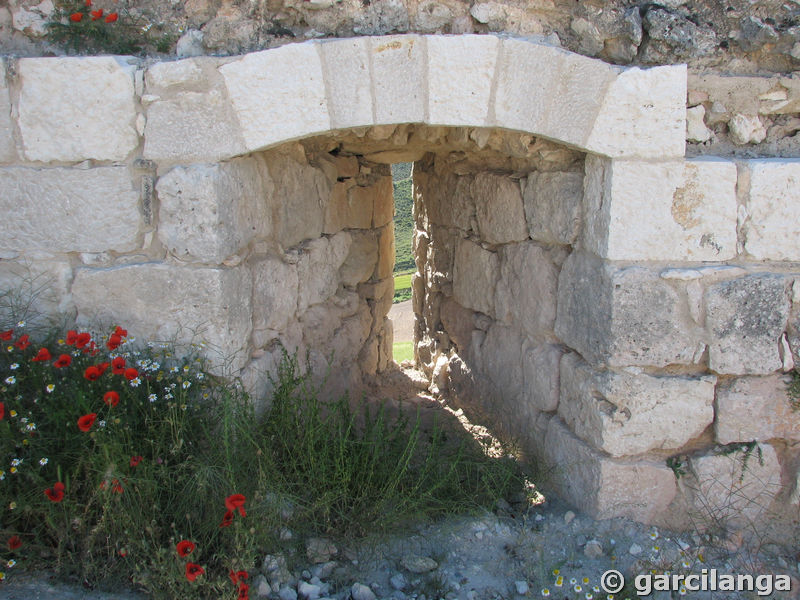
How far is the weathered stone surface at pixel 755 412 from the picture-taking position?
8.52ft

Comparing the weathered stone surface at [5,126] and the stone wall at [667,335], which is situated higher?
the weathered stone surface at [5,126]

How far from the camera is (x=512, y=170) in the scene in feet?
11.0

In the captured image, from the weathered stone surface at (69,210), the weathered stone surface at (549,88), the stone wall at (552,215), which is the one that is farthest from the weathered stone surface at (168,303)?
the weathered stone surface at (549,88)

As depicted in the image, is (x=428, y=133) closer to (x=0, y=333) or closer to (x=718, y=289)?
(x=718, y=289)

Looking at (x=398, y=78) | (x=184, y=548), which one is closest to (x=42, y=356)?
(x=184, y=548)

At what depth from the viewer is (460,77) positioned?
2471mm

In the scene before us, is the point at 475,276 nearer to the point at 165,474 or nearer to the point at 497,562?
the point at 497,562

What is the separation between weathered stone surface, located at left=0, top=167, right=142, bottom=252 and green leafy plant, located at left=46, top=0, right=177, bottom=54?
1.71 ft

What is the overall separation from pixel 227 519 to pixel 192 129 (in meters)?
1.46

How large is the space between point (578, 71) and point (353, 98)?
862mm

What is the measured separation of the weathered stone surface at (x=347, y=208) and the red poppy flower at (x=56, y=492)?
1.99 meters

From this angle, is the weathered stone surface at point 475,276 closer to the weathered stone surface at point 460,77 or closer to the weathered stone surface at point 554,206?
the weathered stone surface at point 554,206

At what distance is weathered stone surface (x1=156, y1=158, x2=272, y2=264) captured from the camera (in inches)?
98.7

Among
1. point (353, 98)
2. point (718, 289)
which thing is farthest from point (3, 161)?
point (718, 289)
